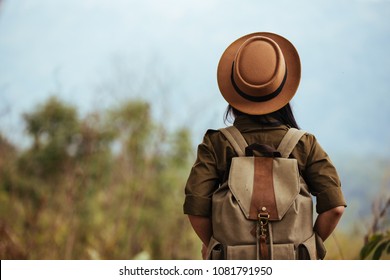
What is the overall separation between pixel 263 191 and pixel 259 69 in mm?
301

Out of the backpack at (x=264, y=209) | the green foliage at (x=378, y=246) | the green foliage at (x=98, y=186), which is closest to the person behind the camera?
the backpack at (x=264, y=209)

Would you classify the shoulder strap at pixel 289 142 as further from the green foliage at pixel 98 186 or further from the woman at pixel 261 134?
the green foliage at pixel 98 186

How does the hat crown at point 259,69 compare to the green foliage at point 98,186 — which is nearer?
the hat crown at point 259,69

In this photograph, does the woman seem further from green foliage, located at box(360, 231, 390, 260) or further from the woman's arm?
green foliage, located at box(360, 231, 390, 260)

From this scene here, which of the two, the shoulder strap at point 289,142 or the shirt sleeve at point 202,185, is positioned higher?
the shoulder strap at point 289,142

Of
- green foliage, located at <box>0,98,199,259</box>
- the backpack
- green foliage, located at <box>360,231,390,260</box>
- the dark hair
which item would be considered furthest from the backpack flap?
green foliage, located at <box>0,98,199,259</box>

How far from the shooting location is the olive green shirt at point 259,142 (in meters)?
1.31

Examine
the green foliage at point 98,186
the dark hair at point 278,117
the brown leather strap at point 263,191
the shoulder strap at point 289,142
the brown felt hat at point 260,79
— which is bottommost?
the green foliage at point 98,186

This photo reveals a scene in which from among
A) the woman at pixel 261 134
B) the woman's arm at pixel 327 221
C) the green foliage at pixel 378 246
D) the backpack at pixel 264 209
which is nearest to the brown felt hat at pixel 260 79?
the woman at pixel 261 134

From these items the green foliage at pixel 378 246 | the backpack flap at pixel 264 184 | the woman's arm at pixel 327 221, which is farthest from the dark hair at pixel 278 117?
the green foliage at pixel 378 246

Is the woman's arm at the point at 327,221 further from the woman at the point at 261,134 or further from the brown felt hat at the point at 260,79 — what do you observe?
the brown felt hat at the point at 260,79

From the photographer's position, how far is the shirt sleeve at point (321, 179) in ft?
4.26

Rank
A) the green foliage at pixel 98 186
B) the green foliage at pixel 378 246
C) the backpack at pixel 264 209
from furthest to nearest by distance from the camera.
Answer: the green foliage at pixel 98 186 → the green foliage at pixel 378 246 → the backpack at pixel 264 209

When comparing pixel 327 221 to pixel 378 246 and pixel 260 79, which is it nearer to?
pixel 260 79
